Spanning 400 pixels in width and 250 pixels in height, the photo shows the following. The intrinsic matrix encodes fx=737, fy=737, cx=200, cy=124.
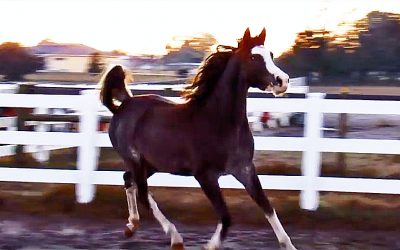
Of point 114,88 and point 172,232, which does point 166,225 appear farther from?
point 114,88

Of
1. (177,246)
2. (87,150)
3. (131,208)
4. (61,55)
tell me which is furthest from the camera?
(61,55)

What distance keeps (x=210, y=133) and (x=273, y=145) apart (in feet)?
7.59

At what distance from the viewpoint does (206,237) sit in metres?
7.49

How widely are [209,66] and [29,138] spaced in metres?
3.18

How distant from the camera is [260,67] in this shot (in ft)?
20.7

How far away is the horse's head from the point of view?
242 inches

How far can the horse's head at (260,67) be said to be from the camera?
20.1 ft

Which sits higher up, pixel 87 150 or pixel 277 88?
pixel 277 88

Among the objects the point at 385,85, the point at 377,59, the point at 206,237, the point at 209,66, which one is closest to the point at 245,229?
the point at 206,237

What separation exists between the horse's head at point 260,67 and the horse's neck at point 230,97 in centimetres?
10

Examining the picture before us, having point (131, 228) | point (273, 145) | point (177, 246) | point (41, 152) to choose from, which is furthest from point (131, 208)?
point (41, 152)

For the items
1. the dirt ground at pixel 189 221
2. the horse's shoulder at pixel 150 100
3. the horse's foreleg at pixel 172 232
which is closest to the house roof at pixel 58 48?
the dirt ground at pixel 189 221

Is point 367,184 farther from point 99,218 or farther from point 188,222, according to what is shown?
point 99,218

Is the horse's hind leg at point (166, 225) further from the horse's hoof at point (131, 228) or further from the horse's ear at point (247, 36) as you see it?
the horse's ear at point (247, 36)
